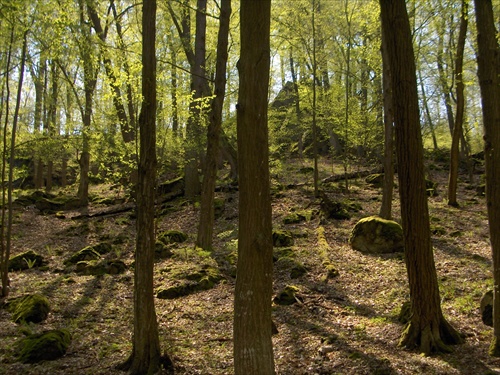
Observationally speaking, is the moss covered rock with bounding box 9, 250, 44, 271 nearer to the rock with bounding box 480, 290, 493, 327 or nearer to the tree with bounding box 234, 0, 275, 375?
the tree with bounding box 234, 0, 275, 375

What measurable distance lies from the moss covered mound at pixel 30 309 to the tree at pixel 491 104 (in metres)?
7.16

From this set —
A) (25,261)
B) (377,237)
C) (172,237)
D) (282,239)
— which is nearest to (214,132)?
(282,239)

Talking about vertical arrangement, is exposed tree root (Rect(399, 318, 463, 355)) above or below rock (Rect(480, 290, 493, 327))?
below

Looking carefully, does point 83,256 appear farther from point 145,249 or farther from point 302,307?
point 145,249

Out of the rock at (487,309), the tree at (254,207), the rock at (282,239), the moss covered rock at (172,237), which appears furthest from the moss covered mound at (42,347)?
the moss covered rock at (172,237)

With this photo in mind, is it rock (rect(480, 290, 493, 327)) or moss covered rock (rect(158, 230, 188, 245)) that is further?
moss covered rock (rect(158, 230, 188, 245))

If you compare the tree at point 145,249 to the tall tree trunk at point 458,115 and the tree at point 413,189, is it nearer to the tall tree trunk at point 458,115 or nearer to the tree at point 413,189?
the tree at point 413,189

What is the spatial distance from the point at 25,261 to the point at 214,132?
5.87 metres

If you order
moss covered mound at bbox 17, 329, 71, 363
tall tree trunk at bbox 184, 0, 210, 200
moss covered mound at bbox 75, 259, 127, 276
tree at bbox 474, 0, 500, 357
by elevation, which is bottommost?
moss covered mound at bbox 17, 329, 71, 363

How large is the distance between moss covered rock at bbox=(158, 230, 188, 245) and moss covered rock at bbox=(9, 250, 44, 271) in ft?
11.0

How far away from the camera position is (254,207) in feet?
13.5

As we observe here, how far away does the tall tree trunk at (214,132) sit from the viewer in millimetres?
10562

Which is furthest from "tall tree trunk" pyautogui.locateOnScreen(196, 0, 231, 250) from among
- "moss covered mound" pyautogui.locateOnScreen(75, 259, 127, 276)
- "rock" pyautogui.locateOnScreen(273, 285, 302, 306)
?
"rock" pyautogui.locateOnScreen(273, 285, 302, 306)

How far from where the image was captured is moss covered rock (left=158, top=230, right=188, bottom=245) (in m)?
12.8
